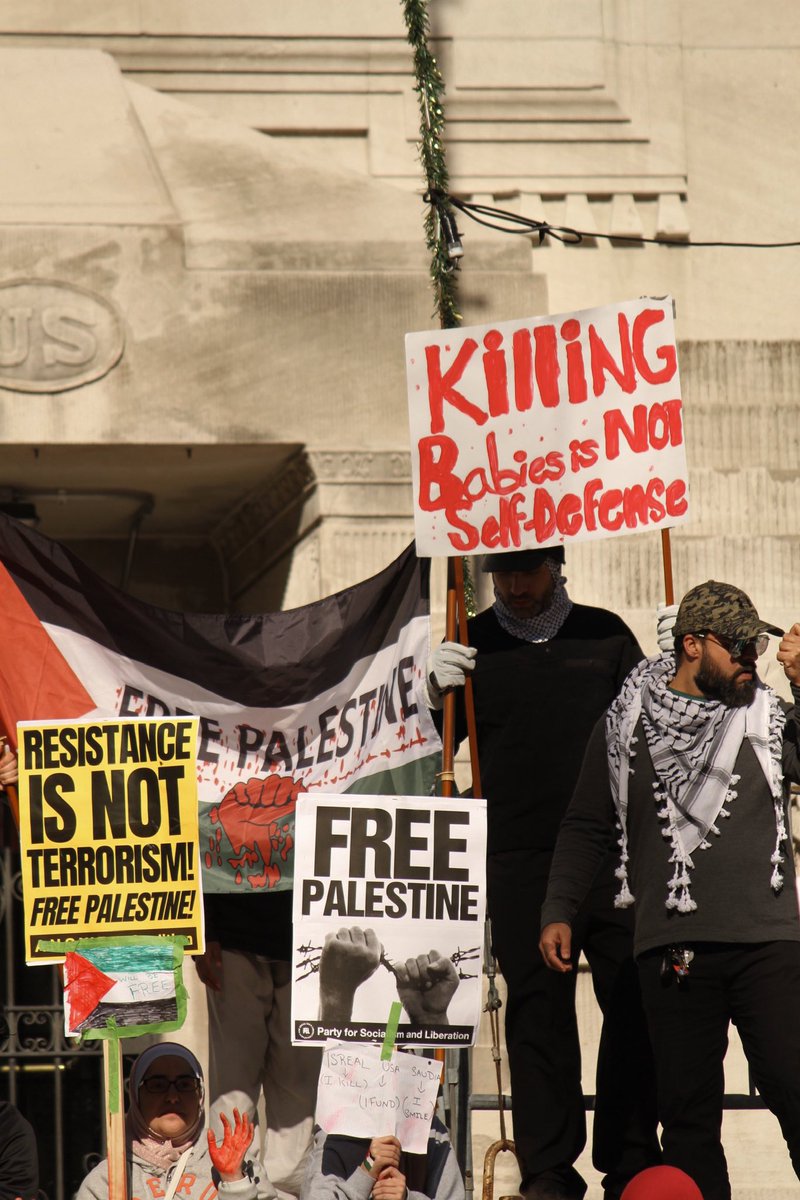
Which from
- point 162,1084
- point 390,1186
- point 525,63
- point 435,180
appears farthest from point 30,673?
point 525,63

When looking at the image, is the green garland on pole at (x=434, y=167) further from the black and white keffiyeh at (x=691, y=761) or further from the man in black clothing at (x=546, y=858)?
the black and white keffiyeh at (x=691, y=761)

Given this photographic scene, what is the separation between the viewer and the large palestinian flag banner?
839 centimetres

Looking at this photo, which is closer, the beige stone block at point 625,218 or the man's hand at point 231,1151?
the man's hand at point 231,1151

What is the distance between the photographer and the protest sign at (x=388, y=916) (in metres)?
7.25

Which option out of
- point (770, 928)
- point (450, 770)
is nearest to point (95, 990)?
point (450, 770)

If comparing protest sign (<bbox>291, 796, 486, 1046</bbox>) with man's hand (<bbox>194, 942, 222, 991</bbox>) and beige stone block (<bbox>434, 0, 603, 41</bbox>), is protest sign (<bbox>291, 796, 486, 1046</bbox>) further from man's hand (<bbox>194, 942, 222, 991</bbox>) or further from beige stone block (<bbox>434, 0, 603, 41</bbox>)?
beige stone block (<bbox>434, 0, 603, 41</bbox>)

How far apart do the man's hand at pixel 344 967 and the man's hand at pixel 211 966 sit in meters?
1.09

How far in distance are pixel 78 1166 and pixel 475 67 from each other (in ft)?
19.9

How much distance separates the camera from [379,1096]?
22.9 ft

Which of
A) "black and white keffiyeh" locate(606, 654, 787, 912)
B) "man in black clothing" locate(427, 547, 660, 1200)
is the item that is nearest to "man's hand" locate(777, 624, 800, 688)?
"black and white keffiyeh" locate(606, 654, 787, 912)

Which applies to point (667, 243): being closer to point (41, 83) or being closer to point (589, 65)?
point (589, 65)

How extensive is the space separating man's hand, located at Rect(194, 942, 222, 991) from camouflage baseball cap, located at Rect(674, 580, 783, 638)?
2.55 m

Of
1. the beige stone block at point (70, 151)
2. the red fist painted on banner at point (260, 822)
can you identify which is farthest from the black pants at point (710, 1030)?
the beige stone block at point (70, 151)

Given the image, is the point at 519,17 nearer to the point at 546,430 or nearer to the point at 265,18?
the point at 265,18
